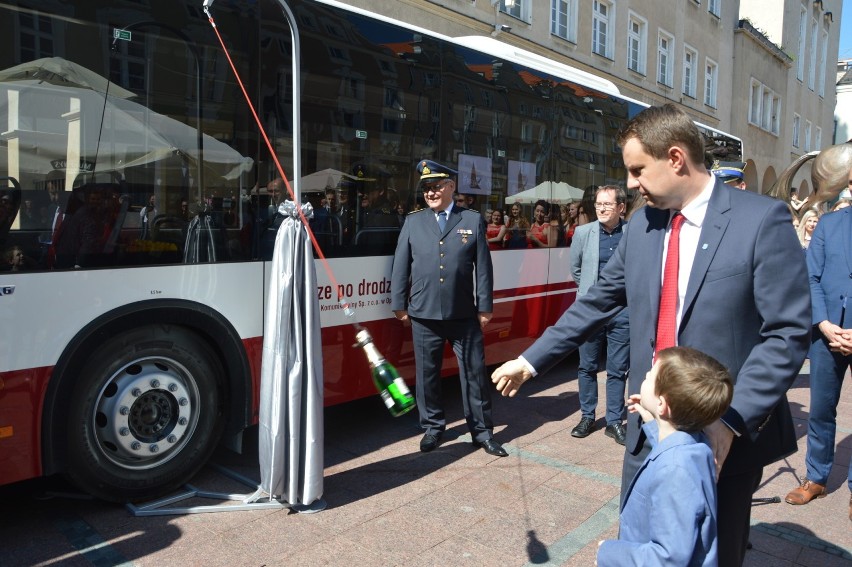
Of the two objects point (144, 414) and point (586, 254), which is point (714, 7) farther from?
point (144, 414)

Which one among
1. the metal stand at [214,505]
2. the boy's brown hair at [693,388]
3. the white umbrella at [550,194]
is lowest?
the metal stand at [214,505]

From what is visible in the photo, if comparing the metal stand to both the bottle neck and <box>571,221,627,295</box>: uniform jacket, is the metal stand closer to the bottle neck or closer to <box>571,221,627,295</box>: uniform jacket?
the bottle neck

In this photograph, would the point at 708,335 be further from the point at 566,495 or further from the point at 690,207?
the point at 566,495

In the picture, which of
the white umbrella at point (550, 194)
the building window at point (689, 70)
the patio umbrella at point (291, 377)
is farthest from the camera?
the building window at point (689, 70)

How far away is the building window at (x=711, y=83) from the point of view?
2905 cm

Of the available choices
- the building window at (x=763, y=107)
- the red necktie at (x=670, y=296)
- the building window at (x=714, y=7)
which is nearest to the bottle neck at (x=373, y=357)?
the red necktie at (x=670, y=296)

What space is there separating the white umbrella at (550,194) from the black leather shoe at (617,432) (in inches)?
87.1

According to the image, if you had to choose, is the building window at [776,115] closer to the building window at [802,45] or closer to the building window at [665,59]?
the building window at [802,45]

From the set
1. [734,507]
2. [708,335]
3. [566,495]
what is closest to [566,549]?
[566,495]

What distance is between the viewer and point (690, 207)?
2434 mm

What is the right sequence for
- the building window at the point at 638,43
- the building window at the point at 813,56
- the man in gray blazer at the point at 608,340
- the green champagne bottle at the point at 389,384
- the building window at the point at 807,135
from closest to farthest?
the green champagne bottle at the point at 389,384 < the man in gray blazer at the point at 608,340 < the building window at the point at 638,43 < the building window at the point at 807,135 < the building window at the point at 813,56

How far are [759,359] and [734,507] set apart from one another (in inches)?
20.8

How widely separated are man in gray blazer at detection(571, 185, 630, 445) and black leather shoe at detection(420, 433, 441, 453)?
120 cm

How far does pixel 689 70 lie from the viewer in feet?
89.3
